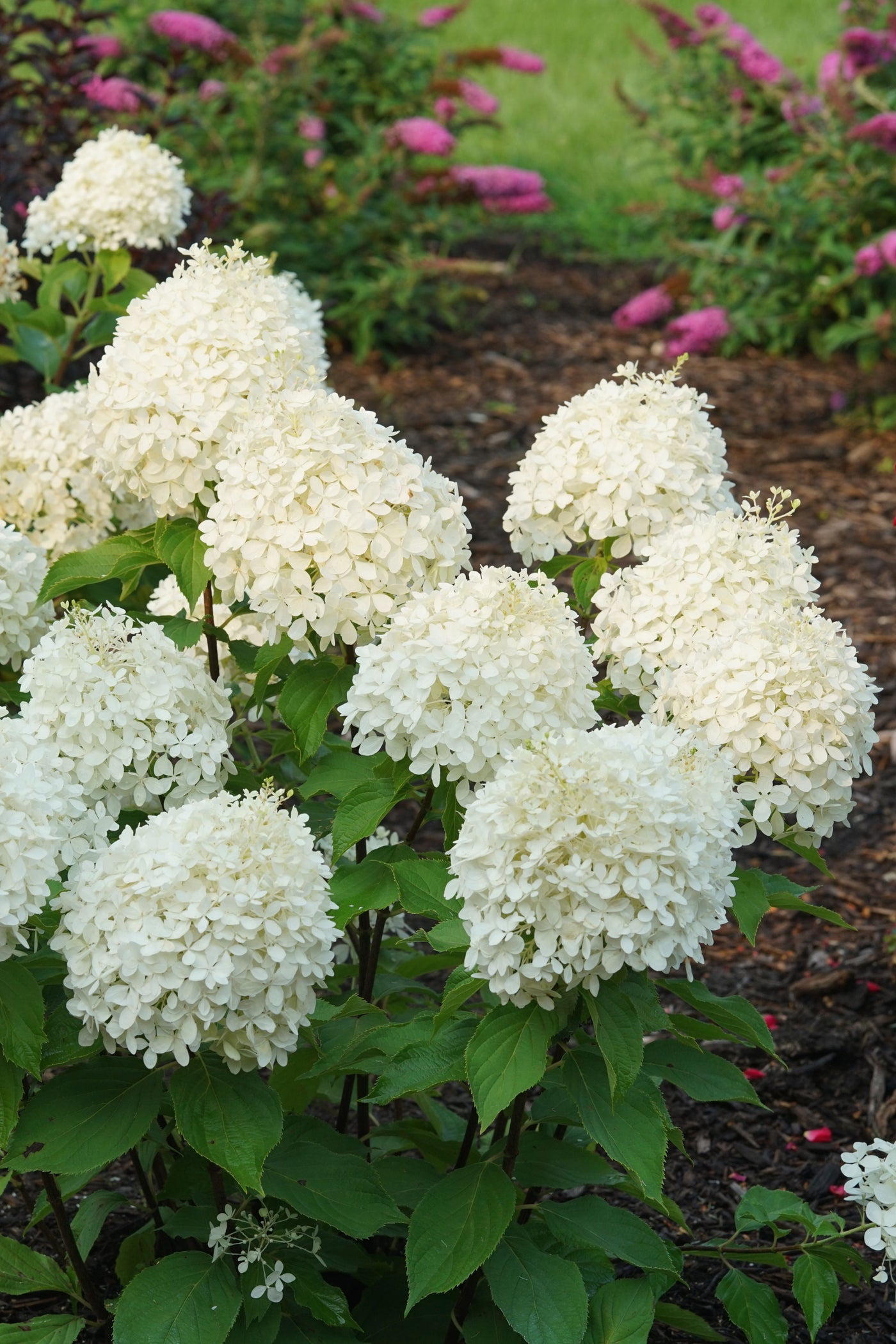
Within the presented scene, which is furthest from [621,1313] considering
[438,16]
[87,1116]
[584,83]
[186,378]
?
[584,83]

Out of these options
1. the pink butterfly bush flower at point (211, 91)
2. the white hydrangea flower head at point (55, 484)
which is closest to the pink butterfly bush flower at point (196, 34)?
the pink butterfly bush flower at point (211, 91)

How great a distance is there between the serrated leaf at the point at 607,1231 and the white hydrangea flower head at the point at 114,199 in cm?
221

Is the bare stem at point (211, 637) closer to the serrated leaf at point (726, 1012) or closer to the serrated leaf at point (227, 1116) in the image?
the serrated leaf at point (227, 1116)

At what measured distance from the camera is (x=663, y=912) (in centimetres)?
161

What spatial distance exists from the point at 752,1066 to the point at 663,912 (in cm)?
200

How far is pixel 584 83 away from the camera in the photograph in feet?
40.5

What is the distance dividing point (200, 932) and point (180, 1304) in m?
0.57

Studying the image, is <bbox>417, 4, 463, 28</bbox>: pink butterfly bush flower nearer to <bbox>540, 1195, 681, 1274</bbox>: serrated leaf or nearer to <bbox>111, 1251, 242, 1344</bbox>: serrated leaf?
<bbox>540, 1195, 681, 1274</bbox>: serrated leaf

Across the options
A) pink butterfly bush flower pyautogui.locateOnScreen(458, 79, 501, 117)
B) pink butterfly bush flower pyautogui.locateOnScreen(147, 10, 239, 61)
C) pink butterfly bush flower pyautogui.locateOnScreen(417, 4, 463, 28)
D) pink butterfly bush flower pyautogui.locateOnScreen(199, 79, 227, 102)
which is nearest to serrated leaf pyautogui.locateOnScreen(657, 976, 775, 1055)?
pink butterfly bush flower pyautogui.locateOnScreen(199, 79, 227, 102)

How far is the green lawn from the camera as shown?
33.4 ft

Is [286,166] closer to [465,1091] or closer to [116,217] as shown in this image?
[116,217]

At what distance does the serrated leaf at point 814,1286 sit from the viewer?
221 centimetres

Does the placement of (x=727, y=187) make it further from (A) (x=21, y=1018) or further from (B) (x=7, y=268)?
(A) (x=21, y=1018)

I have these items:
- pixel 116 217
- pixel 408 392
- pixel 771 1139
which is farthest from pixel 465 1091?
pixel 408 392
